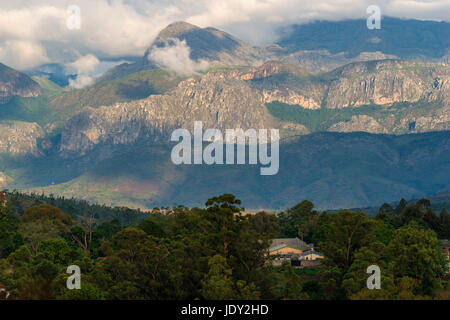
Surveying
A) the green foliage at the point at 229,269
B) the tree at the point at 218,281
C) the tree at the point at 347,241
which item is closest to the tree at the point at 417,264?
the green foliage at the point at 229,269

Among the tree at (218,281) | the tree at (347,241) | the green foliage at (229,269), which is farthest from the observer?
the tree at (347,241)

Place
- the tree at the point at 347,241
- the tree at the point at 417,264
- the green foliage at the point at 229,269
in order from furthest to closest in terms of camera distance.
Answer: the tree at the point at 347,241, the tree at the point at 417,264, the green foliage at the point at 229,269

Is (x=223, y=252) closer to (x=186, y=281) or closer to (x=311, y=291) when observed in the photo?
(x=186, y=281)

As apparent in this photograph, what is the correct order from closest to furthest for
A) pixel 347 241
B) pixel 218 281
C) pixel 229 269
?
pixel 218 281
pixel 229 269
pixel 347 241

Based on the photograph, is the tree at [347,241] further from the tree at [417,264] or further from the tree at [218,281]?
the tree at [218,281]

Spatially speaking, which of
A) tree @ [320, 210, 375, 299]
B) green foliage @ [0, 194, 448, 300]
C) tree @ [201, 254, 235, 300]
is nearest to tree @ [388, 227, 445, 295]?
green foliage @ [0, 194, 448, 300]

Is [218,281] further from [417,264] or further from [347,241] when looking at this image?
[347,241]

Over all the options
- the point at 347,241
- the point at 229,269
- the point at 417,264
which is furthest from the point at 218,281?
the point at 347,241

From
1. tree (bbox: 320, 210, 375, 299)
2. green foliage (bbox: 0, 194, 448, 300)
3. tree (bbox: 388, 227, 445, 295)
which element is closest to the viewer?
green foliage (bbox: 0, 194, 448, 300)

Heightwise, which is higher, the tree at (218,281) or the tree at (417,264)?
the tree at (417,264)

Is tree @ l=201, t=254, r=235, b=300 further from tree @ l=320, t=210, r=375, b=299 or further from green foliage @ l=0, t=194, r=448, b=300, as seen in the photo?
tree @ l=320, t=210, r=375, b=299

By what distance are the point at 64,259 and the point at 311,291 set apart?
54838 millimetres

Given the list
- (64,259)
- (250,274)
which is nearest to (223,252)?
(250,274)
